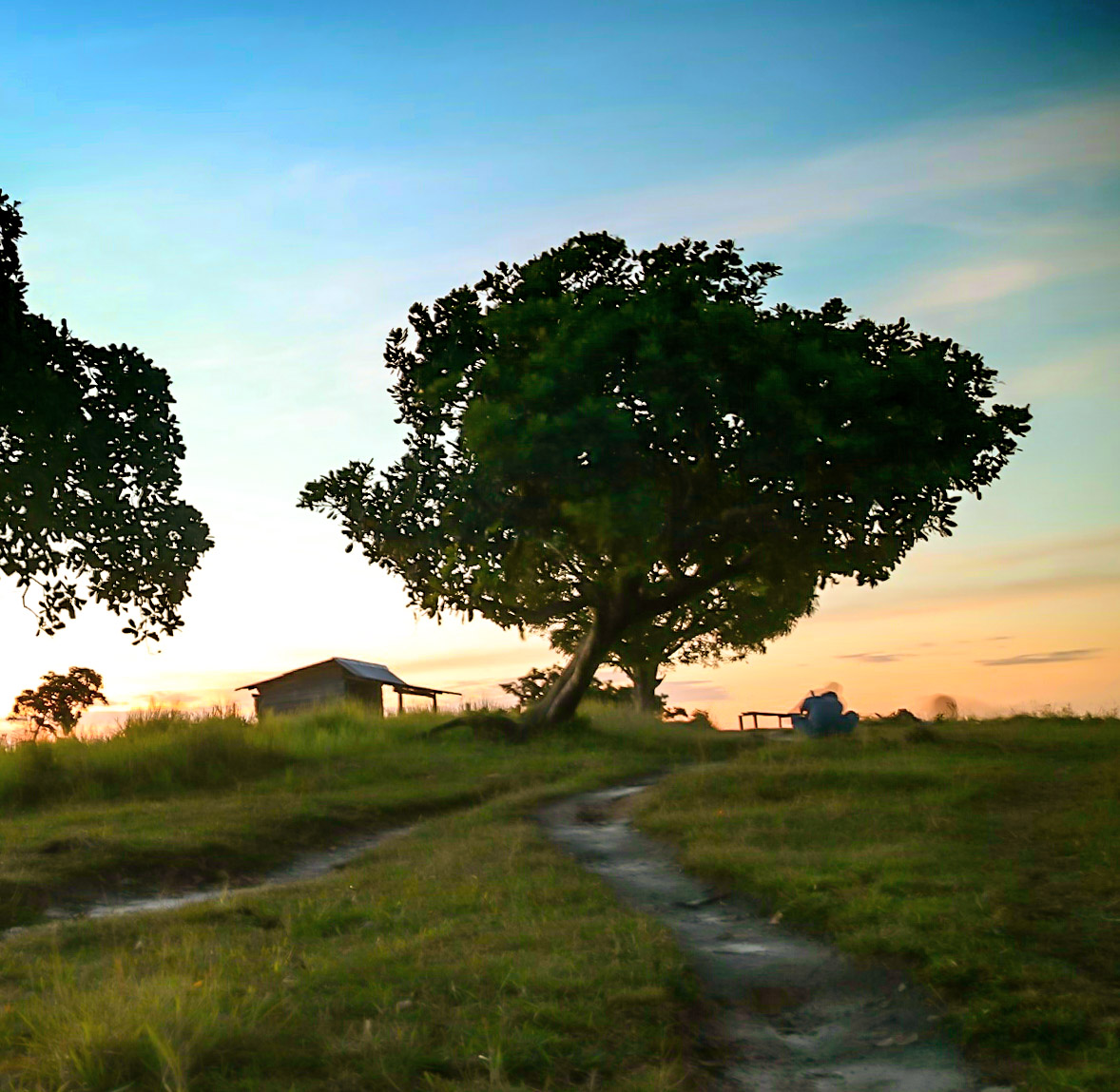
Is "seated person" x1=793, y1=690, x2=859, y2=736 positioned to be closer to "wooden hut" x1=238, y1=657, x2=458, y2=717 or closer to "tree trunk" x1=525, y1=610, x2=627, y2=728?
"tree trunk" x1=525, y1=610, x2=627, y2=728

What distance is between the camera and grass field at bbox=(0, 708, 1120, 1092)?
6652mm

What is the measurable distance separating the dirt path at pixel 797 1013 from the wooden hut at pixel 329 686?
139ft

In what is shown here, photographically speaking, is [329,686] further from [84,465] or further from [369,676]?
[84,465]

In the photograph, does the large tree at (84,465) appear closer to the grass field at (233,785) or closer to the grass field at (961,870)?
the grass field at (233,785)

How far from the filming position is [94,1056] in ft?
20.3

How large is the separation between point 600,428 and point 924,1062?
72.2ft

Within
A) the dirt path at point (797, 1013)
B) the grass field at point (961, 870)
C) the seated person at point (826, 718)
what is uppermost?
the seated person at point (826, 718)

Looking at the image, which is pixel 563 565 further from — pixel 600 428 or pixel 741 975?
pixel 741 975

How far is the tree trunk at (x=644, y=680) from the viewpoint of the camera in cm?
5169

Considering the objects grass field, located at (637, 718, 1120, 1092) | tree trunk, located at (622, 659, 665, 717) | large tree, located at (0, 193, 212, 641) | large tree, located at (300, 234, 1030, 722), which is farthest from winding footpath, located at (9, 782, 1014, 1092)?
tree trunk, located at (622, 659, 665, 717)

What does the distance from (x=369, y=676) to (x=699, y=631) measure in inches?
656

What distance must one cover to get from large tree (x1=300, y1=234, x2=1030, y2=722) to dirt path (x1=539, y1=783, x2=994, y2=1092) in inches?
691

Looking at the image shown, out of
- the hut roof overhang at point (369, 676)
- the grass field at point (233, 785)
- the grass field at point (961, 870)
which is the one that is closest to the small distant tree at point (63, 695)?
the hut roof overhang at point (369, 676)

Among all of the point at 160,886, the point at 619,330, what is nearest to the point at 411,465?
the point at 619,330
